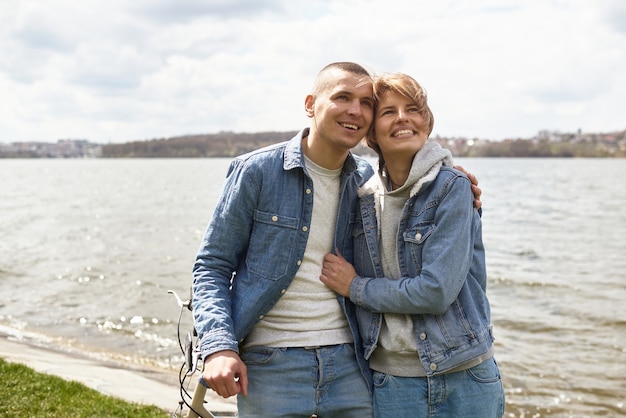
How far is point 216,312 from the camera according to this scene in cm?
330

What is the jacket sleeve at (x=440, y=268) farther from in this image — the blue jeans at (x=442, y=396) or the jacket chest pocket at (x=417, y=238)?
the blue jeans at (x=442, y=396)

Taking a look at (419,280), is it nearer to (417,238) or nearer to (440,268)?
(440,268)

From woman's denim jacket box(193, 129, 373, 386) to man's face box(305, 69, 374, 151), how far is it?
0.73ft

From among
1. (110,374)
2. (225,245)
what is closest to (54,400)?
(110,374)

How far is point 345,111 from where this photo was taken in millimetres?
3465

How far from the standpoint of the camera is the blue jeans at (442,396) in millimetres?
3314

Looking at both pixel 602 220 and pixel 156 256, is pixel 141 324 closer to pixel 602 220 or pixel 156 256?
pixel 156 256

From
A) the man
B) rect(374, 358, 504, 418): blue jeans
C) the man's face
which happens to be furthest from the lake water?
the man's face

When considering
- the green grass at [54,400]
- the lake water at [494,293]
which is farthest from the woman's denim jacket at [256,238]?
the lake water at [494,293]

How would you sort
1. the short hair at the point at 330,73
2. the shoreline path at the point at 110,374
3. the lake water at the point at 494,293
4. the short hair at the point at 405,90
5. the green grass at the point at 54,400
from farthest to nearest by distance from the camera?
the lake water at the point at 494,293 → the shoreline path at the point at 110,374 → the green grass at the point at 54,400 → the short hair at the point at 330,73 → the short hair at the point at 405,90

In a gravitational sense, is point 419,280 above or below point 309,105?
below

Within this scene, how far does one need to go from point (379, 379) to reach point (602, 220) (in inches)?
1479

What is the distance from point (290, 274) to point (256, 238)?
269mm

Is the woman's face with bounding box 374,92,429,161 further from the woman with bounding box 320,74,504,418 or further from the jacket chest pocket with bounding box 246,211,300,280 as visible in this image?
the jacket chest pocket with bounding box 246,211,300,280
